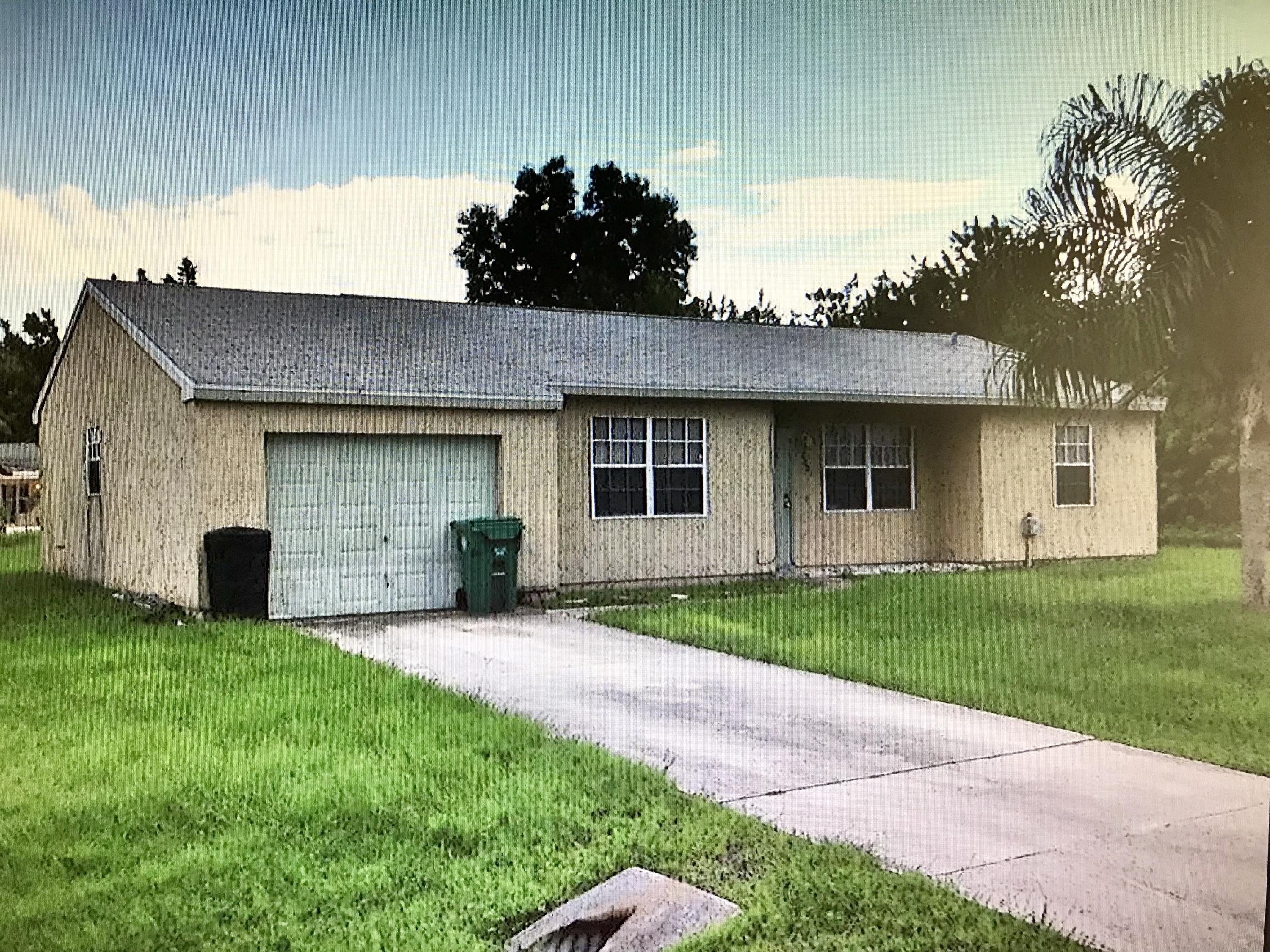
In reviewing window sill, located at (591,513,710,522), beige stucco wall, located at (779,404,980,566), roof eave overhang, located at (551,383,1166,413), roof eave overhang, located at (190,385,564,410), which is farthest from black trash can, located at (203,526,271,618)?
beige stucco wall, located at (779,404,980,566)

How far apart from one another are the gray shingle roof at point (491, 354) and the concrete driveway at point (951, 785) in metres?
2.82

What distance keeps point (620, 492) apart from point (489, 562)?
224 centimetres

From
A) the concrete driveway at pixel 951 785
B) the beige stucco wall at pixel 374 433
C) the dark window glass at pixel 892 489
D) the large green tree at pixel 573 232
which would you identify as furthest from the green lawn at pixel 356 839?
the dark window glass at pixel 892 489

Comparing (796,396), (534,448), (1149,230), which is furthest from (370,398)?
(1149,230)

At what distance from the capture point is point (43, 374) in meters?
4.09

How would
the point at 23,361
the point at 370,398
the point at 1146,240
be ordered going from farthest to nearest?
1. the point at 370,398
2. the point at 1146,240
3. the point at 23,361

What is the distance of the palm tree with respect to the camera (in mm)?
3875

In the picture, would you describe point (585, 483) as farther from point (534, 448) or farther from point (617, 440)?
point (534, 448)

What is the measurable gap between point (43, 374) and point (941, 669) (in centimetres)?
538

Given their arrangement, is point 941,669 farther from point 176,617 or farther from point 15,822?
point 176,617

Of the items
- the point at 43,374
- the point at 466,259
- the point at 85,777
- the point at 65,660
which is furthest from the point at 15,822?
the point at 65,660

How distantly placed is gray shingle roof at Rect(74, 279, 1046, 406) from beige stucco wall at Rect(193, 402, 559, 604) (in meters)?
0.18

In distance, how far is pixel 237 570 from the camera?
9.80 metres

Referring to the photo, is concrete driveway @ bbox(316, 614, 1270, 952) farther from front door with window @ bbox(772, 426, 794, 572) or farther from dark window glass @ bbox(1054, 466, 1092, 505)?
dark window glass @ bbox(1054, 466, 1092, 505)
